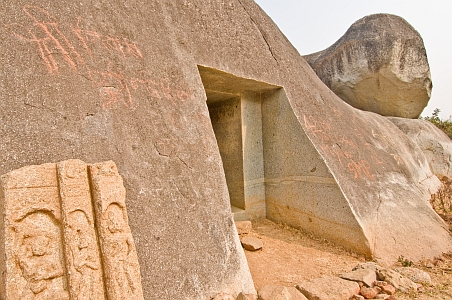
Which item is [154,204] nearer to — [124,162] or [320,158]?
[124,162]

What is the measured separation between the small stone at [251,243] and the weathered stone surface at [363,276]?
105 cm

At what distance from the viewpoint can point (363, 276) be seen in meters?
2.82

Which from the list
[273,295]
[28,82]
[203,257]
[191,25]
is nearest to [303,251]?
[273,295]

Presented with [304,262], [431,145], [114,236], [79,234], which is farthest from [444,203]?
[79,234]

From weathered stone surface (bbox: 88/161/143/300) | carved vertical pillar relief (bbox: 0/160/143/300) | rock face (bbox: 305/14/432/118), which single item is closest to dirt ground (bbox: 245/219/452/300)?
weathered stone surface (bbox: 88/161/143/300)

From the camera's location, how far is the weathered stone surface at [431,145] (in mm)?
7625

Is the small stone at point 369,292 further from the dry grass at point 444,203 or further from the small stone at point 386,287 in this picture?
the dry grass at point 444,203

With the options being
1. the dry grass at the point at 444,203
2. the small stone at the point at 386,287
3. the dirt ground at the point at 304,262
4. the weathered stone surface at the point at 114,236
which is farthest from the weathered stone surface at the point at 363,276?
the dry grass at the point at 444,203

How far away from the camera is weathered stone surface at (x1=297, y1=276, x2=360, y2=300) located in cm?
252

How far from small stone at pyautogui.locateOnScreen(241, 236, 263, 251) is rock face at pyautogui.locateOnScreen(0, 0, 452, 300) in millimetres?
797

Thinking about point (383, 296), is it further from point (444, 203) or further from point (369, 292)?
point (444, 203)

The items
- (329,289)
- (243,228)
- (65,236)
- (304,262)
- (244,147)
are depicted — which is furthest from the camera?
Answer: (244,147)

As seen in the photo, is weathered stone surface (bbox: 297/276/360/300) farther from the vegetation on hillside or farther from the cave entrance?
the vegetation on hillside

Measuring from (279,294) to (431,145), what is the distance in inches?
296
